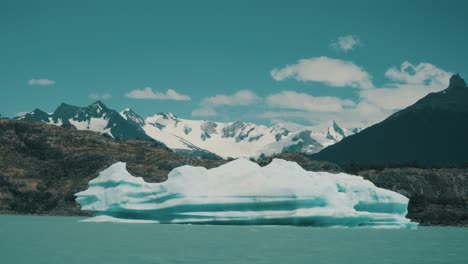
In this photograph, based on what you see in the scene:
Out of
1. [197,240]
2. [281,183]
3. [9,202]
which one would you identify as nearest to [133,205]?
[281,183]

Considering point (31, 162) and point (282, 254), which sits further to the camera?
point (31, 162)

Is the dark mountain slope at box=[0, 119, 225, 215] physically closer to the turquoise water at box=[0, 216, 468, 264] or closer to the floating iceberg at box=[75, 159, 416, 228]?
the floating iceberg at box=[75, 159, 416, 228]

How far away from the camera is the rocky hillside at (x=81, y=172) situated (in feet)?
467

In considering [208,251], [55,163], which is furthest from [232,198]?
[55,163]

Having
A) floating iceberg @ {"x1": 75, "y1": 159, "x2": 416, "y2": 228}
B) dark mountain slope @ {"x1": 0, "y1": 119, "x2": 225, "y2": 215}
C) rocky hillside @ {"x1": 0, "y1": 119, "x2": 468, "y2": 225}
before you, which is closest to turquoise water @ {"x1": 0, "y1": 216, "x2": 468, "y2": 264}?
floating iceberg @ {"x1": 75, "y1": 159, "x2": 416, "y2": 228}

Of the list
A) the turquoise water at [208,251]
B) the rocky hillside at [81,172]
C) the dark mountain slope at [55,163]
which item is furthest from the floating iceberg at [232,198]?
the dark mountain slope at [55,163]

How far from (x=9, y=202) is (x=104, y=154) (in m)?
32.5

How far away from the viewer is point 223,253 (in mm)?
42781

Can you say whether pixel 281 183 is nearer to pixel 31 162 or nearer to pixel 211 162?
pixel 211 162

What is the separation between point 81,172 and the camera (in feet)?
538

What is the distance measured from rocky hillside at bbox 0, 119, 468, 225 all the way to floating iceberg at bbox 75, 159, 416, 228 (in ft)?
195

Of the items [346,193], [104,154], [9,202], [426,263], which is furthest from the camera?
[104,154]

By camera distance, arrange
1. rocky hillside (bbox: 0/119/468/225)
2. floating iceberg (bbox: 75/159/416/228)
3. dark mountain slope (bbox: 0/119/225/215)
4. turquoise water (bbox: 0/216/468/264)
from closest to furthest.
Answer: turquoise water (bbox: 0/216/468/264) < floating iceberg (bbox: 75/159/416/228) < rocky hillside (bbox: 0/119/468/225) < dark mountain slope (bbox: 0/119/225/215)

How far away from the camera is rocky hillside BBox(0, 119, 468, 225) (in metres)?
142
